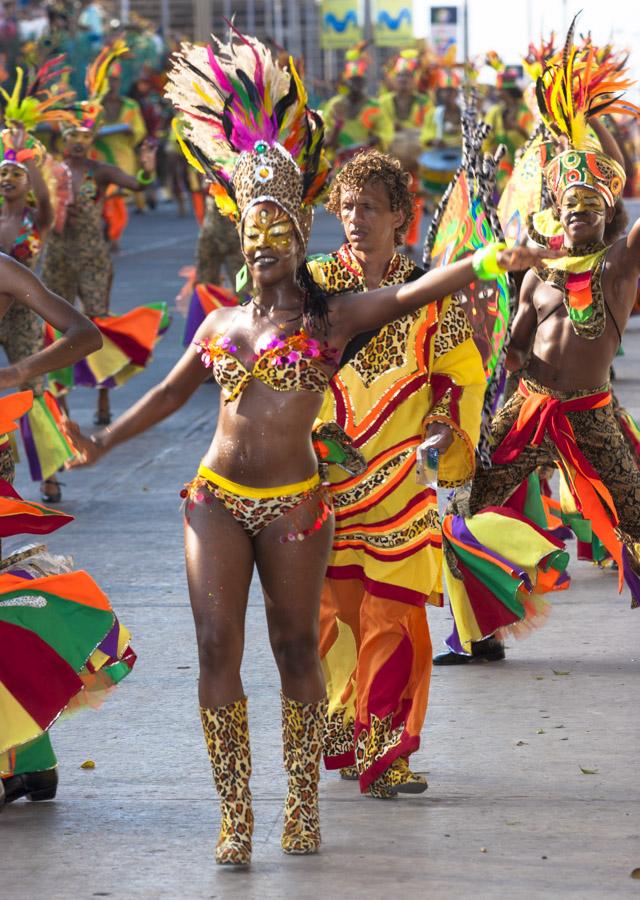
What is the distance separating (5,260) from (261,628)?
86.4 inches

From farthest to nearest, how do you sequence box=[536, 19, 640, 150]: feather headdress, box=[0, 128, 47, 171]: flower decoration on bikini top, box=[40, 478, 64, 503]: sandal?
box=[40, 478, 64, 503]: sandal
box=[0, 128, 47, 171]: flower decoration on bikini top
box=[536, 19, 640, 150]: feather headdress

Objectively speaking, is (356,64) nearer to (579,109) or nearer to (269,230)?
(579,109)

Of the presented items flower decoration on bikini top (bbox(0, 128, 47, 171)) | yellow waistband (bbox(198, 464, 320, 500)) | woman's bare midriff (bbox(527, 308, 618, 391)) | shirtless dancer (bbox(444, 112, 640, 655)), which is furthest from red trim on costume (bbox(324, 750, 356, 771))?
flower decoration on bikini top (bbox(0, 128, 47, 171))

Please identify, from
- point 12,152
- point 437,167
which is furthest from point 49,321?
point 437,167

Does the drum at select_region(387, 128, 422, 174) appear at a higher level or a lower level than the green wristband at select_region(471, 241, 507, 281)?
lower

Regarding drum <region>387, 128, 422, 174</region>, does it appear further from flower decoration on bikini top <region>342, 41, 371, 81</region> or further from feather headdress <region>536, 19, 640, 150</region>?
feather headdress <region>536, 19, 640, 150</region>

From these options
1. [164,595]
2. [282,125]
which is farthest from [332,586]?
[164,595]

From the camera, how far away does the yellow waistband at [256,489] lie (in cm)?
452

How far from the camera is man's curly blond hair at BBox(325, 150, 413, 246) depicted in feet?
17.0

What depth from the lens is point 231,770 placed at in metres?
4.53

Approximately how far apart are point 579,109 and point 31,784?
10.8 ft

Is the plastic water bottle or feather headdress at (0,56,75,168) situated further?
feather headdress at (0,56,75,168)

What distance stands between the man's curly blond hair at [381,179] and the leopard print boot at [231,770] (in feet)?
5.09

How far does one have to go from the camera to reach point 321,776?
17.6 ft
